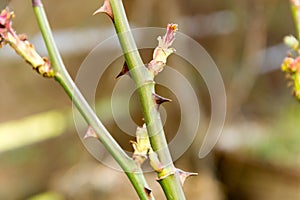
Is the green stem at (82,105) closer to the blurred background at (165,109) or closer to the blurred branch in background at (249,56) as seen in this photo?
the blurred background at (165,109)

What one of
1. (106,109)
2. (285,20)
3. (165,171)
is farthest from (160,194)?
(165,171)

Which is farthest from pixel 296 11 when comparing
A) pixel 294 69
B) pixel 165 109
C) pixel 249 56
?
pixel 249 56

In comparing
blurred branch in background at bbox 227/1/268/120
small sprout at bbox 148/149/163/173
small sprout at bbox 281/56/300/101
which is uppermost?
blurred branch in background at bbox 227/1/268/120

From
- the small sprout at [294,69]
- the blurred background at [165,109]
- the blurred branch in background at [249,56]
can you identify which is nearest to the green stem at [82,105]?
the small sprout at [294,69]

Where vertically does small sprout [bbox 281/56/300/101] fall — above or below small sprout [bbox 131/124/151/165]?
above

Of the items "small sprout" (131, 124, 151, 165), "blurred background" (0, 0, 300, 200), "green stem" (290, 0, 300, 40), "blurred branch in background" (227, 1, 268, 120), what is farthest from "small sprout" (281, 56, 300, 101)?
"blurred branch in background" (227, 1, 268, 120)

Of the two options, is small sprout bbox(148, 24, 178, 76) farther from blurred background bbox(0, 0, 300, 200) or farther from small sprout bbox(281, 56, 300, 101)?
blurred background bbox(0, 0, 300, 200)

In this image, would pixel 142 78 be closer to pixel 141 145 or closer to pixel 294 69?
pixel 141 145
